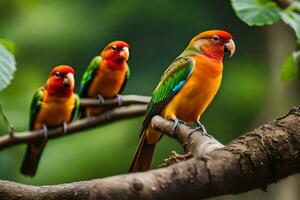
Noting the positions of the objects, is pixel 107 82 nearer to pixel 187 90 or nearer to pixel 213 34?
pixel 187 90

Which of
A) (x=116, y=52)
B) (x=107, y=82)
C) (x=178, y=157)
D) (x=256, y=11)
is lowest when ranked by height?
(x=107, y=82)

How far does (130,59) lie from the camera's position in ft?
25.6

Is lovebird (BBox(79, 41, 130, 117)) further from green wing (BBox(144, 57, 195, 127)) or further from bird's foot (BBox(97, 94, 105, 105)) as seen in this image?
green wing (BBox(144, 57, 195, 127))

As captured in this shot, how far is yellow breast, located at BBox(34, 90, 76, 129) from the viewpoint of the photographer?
4055 mm

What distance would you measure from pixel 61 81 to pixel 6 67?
3.62ft

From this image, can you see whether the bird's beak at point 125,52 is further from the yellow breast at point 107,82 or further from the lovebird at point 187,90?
the yellow breast at point 107,82

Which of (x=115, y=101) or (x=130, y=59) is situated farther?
(x=130, y=59)

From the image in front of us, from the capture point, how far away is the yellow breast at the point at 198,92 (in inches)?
94.9

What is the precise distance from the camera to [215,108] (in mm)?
7965

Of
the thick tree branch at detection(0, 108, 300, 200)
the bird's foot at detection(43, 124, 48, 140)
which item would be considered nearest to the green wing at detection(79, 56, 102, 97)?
the bird's foot at detection(43, 124, 48, 140)

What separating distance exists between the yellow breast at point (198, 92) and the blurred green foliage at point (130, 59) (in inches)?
167

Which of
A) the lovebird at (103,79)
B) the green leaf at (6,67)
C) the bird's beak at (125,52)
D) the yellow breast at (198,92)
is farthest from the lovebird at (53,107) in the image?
the yellow breast at (198,92)

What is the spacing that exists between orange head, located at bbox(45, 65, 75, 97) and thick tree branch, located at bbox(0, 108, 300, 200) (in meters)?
2.20

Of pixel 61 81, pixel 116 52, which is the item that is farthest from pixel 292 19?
pixel 61 81
